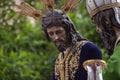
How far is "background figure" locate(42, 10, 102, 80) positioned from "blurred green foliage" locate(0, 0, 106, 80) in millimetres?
2993

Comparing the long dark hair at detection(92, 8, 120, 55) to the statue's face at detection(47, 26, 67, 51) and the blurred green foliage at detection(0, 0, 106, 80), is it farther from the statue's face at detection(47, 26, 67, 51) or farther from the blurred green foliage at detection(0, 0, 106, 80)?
the blurred green foliage at detection(0, 0, 106, 80)

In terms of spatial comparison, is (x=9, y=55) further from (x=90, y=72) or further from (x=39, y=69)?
(x=90, y=72)

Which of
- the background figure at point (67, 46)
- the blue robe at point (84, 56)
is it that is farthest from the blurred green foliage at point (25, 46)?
the blue robe at point (84, 56)

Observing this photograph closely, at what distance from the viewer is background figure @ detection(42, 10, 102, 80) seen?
4.86 meters

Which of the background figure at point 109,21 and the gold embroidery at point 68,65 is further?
the gold embroidery at point 68,65

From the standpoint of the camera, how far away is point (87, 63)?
14.0 feet

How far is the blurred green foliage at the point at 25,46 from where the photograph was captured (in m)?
9.52

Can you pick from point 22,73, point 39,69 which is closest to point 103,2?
point 22,73

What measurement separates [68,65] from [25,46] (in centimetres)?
735

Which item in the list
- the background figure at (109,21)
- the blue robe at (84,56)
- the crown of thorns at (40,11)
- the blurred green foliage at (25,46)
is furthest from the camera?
the blurred green foliage at (25,46)

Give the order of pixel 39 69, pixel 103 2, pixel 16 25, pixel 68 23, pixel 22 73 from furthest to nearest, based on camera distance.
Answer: pixel 39 69 → pixel 16 25 → pixel 22 73 → pixel 68 23 → pixel 103 2

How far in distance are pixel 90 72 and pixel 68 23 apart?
823 millimetres

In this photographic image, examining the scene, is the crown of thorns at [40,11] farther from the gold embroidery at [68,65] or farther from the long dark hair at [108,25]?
the long dark hair at [108,25]

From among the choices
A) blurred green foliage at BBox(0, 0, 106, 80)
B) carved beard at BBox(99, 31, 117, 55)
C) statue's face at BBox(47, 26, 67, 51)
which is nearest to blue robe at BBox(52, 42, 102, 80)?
statue's face at BBox(47, 26, 67, 51)
